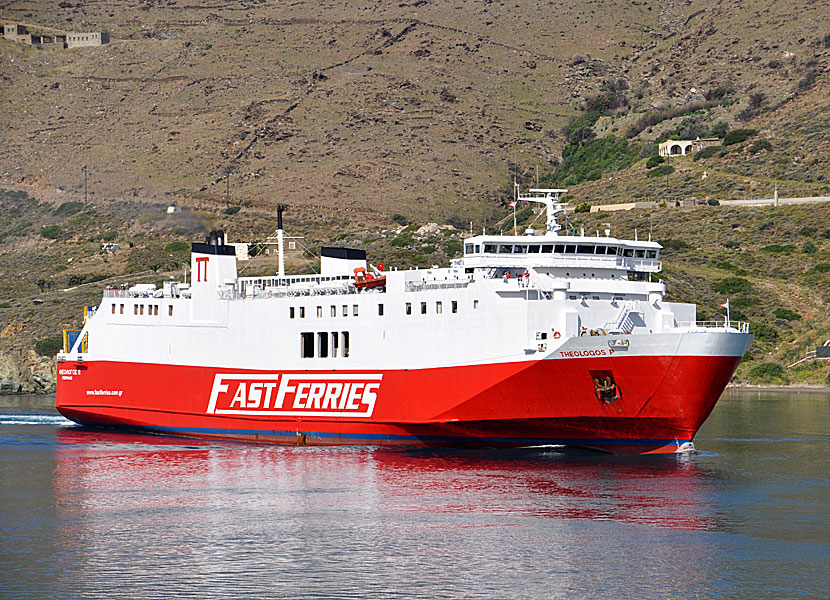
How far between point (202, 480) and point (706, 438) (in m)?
19.9

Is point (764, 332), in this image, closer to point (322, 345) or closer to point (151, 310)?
point (322, 345)

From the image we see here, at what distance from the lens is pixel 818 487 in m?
35.2

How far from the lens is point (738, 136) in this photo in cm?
12494

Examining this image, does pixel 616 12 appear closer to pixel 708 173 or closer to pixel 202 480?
pixel 708 173

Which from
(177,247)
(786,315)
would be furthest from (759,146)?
(177,247)

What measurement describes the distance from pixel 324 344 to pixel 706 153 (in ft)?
292

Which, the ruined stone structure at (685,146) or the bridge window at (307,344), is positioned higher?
the ruined stone structure at (685,146)

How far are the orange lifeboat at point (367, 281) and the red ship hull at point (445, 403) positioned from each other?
123 inches

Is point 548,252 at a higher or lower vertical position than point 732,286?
lower

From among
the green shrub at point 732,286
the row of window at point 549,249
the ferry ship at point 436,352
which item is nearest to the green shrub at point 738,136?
the green shrub at point 732,286

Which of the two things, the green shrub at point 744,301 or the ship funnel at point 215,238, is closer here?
the ship funnel at point 215,238

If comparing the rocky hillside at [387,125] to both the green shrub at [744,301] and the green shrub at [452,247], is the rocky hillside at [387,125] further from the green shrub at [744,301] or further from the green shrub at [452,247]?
the green shrub at [452,247]

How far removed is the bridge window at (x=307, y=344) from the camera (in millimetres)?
43906

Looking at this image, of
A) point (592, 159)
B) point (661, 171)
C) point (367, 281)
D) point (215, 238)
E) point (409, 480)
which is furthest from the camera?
point (592, 159)
